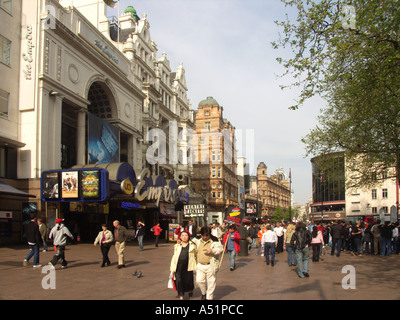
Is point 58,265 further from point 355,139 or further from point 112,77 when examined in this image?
point 112,77

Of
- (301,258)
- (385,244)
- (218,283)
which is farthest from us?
(385,244)

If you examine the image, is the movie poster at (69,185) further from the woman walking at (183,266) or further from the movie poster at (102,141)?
the woman walking at (183,266)

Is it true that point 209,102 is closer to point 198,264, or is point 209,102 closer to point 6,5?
point 6,5

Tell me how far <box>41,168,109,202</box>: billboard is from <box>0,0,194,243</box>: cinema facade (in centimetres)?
16

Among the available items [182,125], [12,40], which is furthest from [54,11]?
[182,125]

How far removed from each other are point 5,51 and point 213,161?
173ft

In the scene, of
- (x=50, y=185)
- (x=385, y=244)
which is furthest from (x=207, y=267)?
(x=50, y=185)

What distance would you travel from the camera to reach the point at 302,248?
40.1ft

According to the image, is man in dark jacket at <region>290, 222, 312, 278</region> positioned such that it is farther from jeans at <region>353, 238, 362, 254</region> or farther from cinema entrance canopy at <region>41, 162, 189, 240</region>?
cinema entrance canopy at <region>41, 162, 189, 240</region>

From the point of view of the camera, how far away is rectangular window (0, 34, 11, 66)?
77.6ft

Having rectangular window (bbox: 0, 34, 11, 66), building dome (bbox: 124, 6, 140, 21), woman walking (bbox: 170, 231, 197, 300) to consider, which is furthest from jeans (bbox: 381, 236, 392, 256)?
building dome (bbox: 124, 6, 140, 21)
